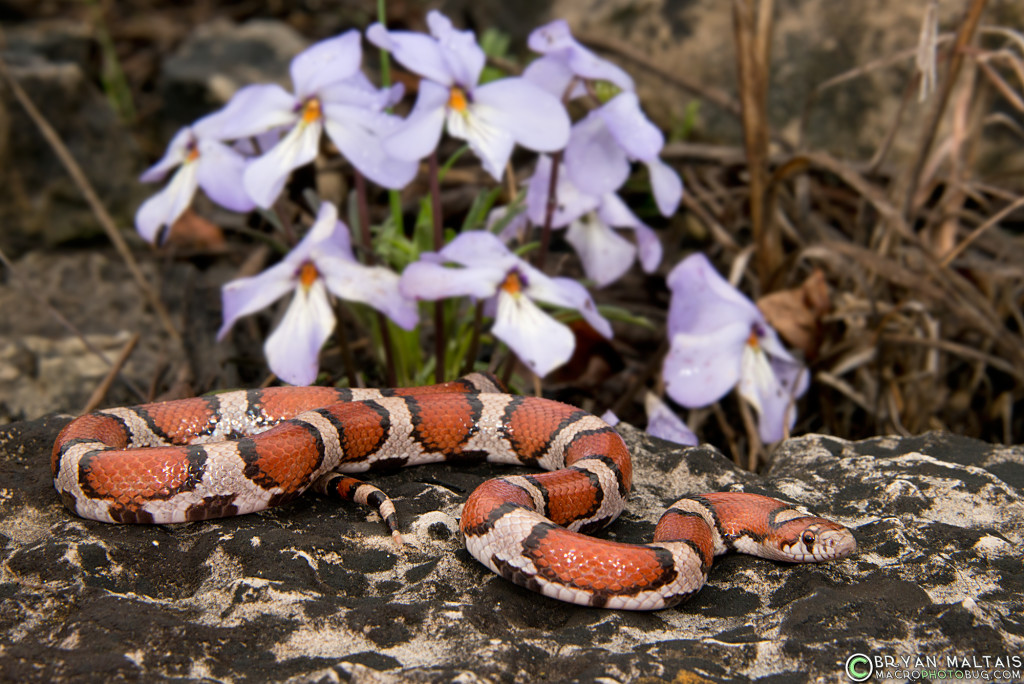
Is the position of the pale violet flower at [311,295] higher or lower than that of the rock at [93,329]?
higher

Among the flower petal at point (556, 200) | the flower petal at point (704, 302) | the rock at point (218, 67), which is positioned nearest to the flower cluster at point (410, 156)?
the flower petal at point (556, 200)

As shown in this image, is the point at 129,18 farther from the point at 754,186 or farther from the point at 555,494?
the point at 555,494

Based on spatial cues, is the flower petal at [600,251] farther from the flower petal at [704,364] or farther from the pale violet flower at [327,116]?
the pale violet flower at [327,116]

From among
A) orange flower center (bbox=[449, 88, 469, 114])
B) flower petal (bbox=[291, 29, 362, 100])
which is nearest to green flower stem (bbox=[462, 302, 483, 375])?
orange flower center (bbox=[449, 88, 469, 114])

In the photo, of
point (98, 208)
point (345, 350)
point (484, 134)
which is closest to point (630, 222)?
point (484, 134)

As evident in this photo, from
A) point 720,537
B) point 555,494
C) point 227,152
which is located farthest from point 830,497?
point 227,152

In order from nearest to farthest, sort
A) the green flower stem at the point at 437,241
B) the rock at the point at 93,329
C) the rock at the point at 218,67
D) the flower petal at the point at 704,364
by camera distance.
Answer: the green flower stem at the point at 437,241, the flower petal at the point at 704,364, the rock at the point at 93,329, the rock at the point at 218,67

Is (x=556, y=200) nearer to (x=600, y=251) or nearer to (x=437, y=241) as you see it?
(x=600, y=251)
